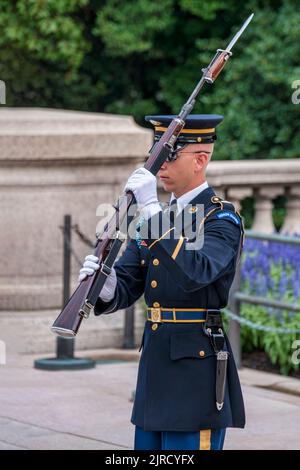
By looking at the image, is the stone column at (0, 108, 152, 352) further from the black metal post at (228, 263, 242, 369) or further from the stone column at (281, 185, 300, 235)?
the stone column at (281, 185, 300, 235)

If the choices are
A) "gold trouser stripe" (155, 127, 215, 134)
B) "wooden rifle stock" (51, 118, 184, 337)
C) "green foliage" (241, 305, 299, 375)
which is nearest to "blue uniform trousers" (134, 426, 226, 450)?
"wooden rifle stock" (51, 118, 184, 337)

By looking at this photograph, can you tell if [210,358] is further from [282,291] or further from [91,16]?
[91,16]

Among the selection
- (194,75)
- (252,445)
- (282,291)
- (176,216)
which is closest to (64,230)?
(282,291)

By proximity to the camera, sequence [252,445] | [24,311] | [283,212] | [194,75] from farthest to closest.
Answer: [194,75] < [283,212] < [24,311] < [252,445]

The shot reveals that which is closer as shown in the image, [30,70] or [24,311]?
[24,311]

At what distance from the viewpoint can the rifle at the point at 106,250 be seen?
15.9 feet

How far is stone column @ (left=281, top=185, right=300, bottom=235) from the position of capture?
11117mm

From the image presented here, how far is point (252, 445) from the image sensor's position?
23.9 feet

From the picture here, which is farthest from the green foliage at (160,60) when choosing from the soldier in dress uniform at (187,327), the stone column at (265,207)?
the soldier in dress uniform at (187,327)

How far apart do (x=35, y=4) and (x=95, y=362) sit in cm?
607

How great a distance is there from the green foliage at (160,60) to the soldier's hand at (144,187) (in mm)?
8583

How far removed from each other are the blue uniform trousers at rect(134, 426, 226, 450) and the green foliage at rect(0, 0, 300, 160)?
8.46 metres

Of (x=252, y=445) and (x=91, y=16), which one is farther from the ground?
(x=91, y=16)

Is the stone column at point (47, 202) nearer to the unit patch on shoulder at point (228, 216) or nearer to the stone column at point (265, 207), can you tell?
the stone column at point (265, 207)
